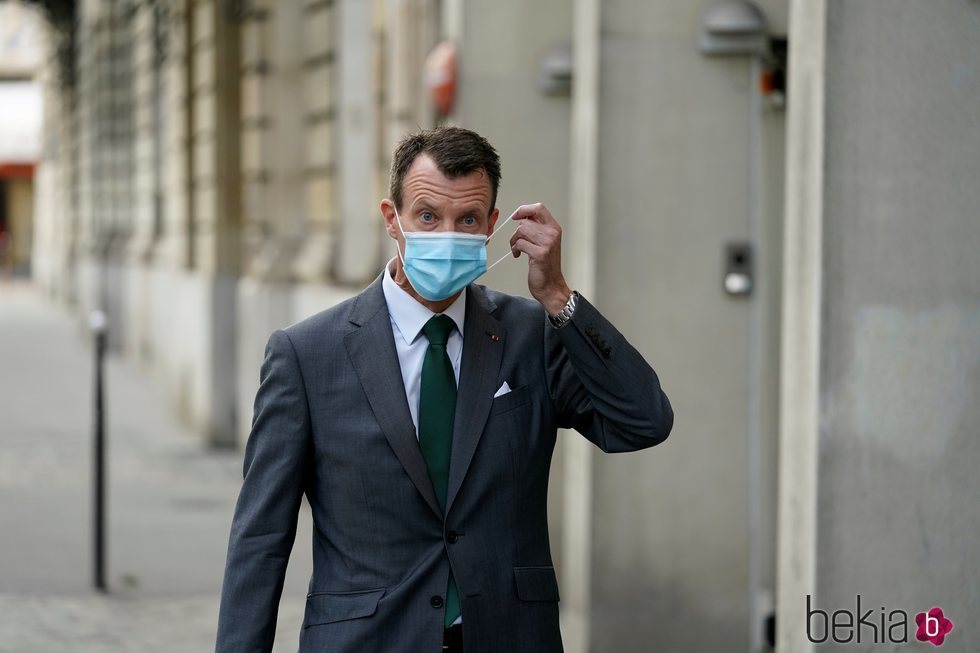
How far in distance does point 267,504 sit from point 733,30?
394cm

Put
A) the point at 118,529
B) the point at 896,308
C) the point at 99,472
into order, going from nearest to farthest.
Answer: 1. the point at 896,308
2. the point at 99,472
3. the point at 118,529

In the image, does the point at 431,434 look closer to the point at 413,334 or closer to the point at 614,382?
the point at 413,334

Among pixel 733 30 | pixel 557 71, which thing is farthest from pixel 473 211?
pixel 557 71

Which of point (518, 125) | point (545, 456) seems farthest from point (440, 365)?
point (518, 125)

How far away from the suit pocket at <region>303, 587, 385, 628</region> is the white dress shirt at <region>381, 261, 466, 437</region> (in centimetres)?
36

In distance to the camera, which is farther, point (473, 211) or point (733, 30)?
point (733, 30)

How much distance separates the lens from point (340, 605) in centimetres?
316

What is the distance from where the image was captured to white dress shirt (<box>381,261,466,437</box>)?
3.24 metres

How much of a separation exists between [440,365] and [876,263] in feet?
6.18

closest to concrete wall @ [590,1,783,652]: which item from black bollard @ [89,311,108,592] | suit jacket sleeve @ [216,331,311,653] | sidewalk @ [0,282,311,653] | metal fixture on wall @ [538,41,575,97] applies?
metal fixture on wall @ [538,41,575,97]

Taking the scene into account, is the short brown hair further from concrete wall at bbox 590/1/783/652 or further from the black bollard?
the black bollard

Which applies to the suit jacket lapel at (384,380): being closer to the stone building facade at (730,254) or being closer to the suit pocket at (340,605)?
the suit pocket at (340,605)

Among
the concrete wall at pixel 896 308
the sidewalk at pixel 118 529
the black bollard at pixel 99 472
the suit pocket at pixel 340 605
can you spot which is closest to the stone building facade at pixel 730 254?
the concrete wall at pixel 896 308

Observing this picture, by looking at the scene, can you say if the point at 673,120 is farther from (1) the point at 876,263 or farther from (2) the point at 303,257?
(2) the point at 303,257
